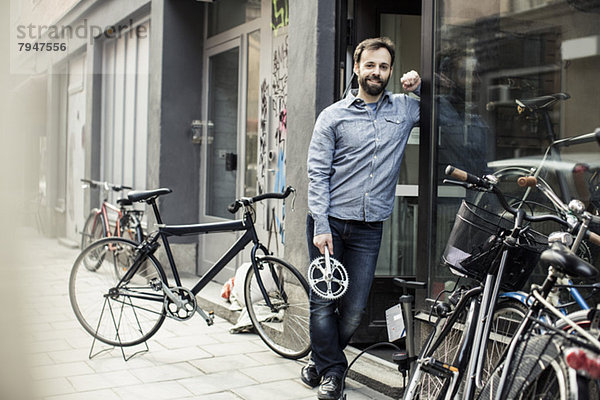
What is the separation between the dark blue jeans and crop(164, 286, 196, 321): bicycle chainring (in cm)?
132

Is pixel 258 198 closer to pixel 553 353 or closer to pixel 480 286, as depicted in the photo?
pixel 480 286

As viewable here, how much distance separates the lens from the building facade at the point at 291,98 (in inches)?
143

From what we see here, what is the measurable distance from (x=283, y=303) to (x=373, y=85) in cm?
193

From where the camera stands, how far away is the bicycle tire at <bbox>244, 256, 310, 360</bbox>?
5.25 metres

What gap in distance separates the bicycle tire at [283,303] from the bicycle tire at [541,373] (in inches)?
105

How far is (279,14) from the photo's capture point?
7039 mm

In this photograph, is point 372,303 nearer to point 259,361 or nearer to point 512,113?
point 259,361

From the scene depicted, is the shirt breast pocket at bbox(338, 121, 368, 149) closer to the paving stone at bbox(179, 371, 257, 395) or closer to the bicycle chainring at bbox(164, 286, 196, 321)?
the paving stone at bbox(179, 371, 257, 395)

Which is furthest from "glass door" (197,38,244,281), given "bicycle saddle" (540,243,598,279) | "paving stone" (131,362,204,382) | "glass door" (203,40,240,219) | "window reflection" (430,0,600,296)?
"bicycle saddle" (540,243,598,279)

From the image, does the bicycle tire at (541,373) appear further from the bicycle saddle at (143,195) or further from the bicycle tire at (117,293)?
the bicycle saddle at (143,195)

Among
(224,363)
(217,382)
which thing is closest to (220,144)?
(224,363)

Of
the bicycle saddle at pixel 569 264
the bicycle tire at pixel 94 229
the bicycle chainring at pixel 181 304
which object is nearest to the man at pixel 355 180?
the bicycle chainring at pixel 181 304

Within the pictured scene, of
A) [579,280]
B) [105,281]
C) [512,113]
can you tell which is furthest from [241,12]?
[579,280]

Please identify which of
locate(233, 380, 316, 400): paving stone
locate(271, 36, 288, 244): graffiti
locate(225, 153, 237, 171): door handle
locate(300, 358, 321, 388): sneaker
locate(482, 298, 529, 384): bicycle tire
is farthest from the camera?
locate(225, 153, 237, 171): door handle
